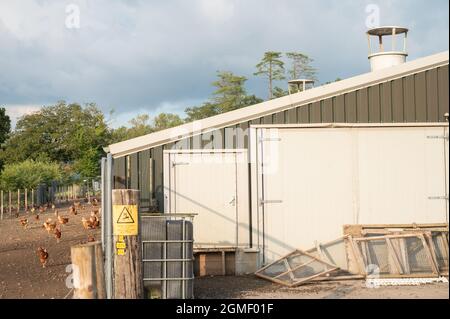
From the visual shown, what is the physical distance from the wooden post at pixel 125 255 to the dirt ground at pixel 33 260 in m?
1.54

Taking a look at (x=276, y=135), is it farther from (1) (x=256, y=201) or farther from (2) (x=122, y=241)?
(2) (x=122, y=241)

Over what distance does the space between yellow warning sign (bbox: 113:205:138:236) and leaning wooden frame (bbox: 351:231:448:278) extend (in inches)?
192

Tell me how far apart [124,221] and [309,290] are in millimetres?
3628

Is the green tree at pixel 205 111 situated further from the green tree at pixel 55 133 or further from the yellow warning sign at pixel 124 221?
the yellow warning sign at pixel 124 221

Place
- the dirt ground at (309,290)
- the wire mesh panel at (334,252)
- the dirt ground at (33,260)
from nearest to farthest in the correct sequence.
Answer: the dirt ground at (309,290), the dirt ground at (33,260), the wire mesh panel at (334,252)

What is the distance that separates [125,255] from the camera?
859 cm

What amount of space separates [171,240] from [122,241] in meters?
1.03

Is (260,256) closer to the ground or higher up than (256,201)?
closer to the ground

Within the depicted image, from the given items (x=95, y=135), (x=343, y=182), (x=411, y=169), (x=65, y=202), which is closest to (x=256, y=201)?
(x=343, y=182)

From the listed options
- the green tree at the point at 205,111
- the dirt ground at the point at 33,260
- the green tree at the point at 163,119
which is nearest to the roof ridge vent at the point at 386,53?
the dirt ground at the point at 33,260

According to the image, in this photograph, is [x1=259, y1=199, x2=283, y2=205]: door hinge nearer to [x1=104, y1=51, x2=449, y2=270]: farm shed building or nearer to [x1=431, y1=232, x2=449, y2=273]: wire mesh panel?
[x1=104, y1=51, x2=449, y2=270]: farm shed building

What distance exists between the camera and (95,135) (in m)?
55.7

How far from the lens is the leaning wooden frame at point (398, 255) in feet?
37.6

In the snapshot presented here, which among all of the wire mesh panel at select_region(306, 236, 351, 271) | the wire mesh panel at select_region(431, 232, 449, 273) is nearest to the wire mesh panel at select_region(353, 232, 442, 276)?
the wire mesh panel at select_region(431, 232, 449, 273)
